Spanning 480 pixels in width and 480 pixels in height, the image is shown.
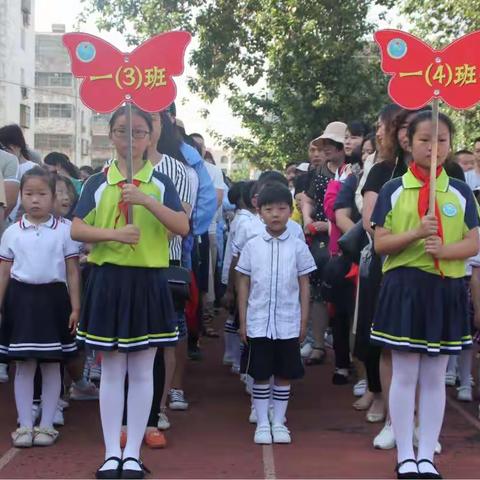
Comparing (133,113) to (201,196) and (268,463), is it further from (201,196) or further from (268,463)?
(268,463)

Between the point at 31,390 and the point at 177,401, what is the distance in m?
1.11

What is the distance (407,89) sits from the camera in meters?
4.08

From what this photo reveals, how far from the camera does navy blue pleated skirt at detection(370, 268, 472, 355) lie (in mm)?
3975

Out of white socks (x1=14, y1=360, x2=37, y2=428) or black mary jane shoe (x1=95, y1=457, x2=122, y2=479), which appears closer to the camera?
black mary jane shoe (x1=95, y1=457, x2=122, y2=479)

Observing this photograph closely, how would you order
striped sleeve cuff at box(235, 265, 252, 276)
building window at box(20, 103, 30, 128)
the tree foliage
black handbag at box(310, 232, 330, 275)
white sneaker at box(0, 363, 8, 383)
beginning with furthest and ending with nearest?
building window at box(20, 103, 30, 128)
the tree foliage
black handbag at box(310, 232, 330, 275)
white sneaker at box(0, 363, 8, 383)
striped sleeve cuff at box(235, 265, 252, 276)

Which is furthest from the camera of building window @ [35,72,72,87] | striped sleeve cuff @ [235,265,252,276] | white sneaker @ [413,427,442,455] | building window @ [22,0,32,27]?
building window @ [35,72,72,87]

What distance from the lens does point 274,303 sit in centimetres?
496

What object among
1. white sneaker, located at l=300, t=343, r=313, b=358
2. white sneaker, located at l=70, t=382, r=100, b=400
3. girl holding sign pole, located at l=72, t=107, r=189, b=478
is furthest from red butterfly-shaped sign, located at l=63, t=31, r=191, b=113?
white sneaker, located at l=300, t=343, r=313, b=358

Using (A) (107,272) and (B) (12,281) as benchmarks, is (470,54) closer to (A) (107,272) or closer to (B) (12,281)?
(A) (107,272)

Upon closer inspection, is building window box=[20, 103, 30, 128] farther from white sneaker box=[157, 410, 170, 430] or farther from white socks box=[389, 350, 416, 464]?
white socks box=[389, 350, 416, 464]

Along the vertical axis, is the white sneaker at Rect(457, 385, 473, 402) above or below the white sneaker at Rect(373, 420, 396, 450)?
below

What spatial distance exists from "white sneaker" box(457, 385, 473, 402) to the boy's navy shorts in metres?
1.49

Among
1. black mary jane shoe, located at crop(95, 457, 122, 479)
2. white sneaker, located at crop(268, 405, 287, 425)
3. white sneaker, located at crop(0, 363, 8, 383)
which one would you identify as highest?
black mary jane shoe, located at crop(95, 457, 122, 479)

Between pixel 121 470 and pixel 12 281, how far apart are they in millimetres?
1307
